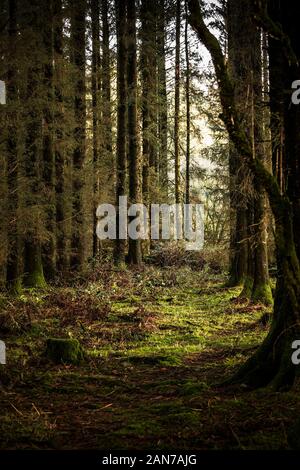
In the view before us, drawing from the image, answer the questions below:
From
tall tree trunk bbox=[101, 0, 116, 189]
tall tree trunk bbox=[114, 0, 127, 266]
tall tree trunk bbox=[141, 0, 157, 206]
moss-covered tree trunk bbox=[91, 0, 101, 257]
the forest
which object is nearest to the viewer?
the forest

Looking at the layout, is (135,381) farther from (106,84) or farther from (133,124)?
(106,84)

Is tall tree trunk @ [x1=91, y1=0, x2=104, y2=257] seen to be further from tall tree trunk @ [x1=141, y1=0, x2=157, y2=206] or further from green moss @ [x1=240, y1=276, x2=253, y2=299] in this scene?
green moss @ [x1=240, y1=276, x2=253, y2=299]

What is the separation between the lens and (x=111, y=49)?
82.2 ft

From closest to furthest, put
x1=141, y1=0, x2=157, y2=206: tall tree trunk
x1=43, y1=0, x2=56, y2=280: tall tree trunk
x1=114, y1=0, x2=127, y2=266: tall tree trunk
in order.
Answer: x1=43, y1=0, x2=56, y2=280: tall tree trunk, x1=114, y1=0, x2=127, y2=266: tall tree trunk, x1=141, y1=0, x2=157, y2=206: tall tree trunk

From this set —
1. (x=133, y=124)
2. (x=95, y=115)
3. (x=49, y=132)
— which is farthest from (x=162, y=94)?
(x=49, y=132)

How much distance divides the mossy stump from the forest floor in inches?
6.2

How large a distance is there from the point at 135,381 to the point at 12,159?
28.3ft

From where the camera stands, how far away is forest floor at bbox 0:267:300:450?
457cm

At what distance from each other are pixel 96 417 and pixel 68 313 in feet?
20.2

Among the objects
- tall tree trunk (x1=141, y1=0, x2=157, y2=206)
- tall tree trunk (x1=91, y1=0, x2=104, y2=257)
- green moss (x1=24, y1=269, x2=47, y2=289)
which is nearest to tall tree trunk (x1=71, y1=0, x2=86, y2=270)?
tall tree trunk (x1=91, y1=0, x2=104, y2=257)

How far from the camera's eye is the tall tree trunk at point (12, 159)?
12.5 meters

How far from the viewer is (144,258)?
2492 centimetres

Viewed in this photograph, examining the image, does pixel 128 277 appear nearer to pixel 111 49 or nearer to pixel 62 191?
pixel 62 191

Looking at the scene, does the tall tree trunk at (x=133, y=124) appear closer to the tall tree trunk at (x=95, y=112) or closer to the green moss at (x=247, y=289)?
the tall tree trunk at (x=95, y=112)
